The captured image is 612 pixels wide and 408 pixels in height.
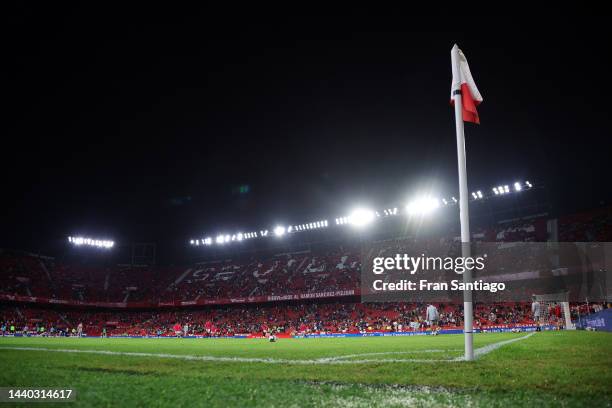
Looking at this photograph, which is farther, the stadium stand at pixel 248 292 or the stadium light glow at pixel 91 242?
the stadium light glow at pixel 91 242

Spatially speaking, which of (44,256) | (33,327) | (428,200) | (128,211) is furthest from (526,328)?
(44,256)

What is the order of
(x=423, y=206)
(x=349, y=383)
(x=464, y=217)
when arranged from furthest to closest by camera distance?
1. (x=423, y=206)
2. (x=464, y=217)
3. (x=349, y=383)

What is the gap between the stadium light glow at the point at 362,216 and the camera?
5819 cm

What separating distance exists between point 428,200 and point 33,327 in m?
48.7

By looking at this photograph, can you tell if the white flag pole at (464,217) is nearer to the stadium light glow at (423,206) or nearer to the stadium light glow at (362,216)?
the stadium light glow at (423,206)

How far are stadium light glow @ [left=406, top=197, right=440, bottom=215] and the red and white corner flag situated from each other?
1796 inches

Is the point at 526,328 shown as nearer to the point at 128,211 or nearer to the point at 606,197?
the point at 606,197

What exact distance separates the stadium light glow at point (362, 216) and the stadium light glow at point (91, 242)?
41.5 metres

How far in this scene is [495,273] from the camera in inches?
1699

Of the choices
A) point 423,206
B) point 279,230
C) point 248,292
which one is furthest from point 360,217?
point 248,292

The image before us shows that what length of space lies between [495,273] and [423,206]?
13.3 m

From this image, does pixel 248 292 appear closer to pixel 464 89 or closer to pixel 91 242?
pixel 91 242

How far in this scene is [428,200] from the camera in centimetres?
5319

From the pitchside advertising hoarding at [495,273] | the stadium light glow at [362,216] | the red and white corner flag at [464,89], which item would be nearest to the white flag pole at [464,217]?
the red and white corner flag at [464,89]
